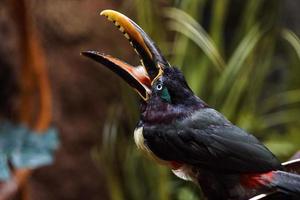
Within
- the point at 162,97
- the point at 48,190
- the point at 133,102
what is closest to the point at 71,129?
the point at 48,190

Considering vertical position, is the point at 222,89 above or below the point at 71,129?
below

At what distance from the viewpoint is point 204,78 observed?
2.05 m

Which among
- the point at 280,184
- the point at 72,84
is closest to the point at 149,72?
the point at 280,184

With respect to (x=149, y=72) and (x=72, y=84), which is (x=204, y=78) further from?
(x=149, y=72)

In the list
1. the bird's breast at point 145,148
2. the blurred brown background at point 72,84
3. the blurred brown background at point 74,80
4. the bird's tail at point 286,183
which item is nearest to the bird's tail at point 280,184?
the bird's tail at point 286,183

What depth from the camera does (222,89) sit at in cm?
193

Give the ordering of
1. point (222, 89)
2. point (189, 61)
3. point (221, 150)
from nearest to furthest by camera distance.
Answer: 1. point (221, 150)
2. point (222, 89)
3. point (189, 61)

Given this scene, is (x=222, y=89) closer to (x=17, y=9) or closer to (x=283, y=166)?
(x=17, y=9)

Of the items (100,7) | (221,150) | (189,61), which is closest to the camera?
(221,150)

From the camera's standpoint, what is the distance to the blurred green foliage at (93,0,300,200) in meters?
1.91

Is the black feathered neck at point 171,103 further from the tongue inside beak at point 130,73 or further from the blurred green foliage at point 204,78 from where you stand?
the blurred green foliage at point 204,78

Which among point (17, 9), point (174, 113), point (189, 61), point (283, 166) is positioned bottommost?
point (283, 166)

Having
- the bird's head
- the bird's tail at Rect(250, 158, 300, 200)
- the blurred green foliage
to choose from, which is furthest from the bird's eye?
the blurred green foliage

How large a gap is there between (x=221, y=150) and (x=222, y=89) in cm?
112
